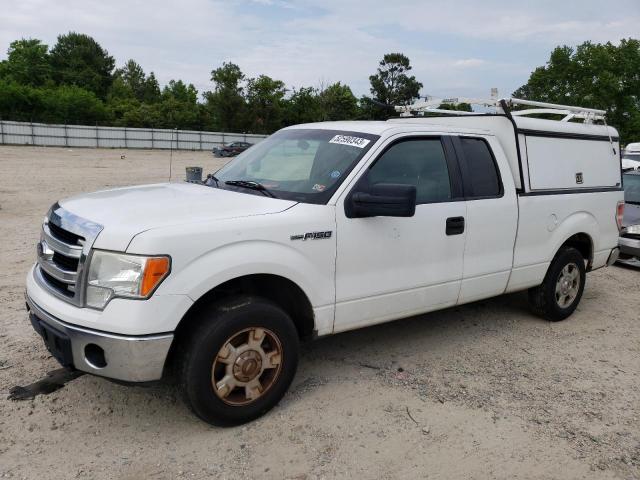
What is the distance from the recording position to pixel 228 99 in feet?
197

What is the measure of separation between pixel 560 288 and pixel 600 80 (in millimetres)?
51492

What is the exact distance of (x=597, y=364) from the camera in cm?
457

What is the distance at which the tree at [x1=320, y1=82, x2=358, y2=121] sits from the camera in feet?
187

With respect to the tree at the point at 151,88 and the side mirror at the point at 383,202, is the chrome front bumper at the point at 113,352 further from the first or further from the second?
the tree at the point at 151,88

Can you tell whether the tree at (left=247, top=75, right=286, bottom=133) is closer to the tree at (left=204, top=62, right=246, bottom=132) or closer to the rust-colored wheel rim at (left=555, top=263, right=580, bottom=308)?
the tree at (left=204, top=62, right=246, bottom=132)

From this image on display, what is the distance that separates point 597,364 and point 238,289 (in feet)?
10.2

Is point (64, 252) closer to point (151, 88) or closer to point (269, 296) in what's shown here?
point (269, 296)

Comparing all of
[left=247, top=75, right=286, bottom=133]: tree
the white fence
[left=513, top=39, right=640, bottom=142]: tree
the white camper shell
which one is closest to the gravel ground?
the white camper shell

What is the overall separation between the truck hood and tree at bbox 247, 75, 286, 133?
58.6m

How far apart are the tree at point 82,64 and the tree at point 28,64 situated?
5.79 ft

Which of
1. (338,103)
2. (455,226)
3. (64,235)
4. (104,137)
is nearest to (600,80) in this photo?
(338,103)

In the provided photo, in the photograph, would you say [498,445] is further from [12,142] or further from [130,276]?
[12,142]

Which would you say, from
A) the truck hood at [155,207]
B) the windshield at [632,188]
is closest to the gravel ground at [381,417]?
the truck hood at [155,207]

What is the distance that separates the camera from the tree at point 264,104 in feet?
201
